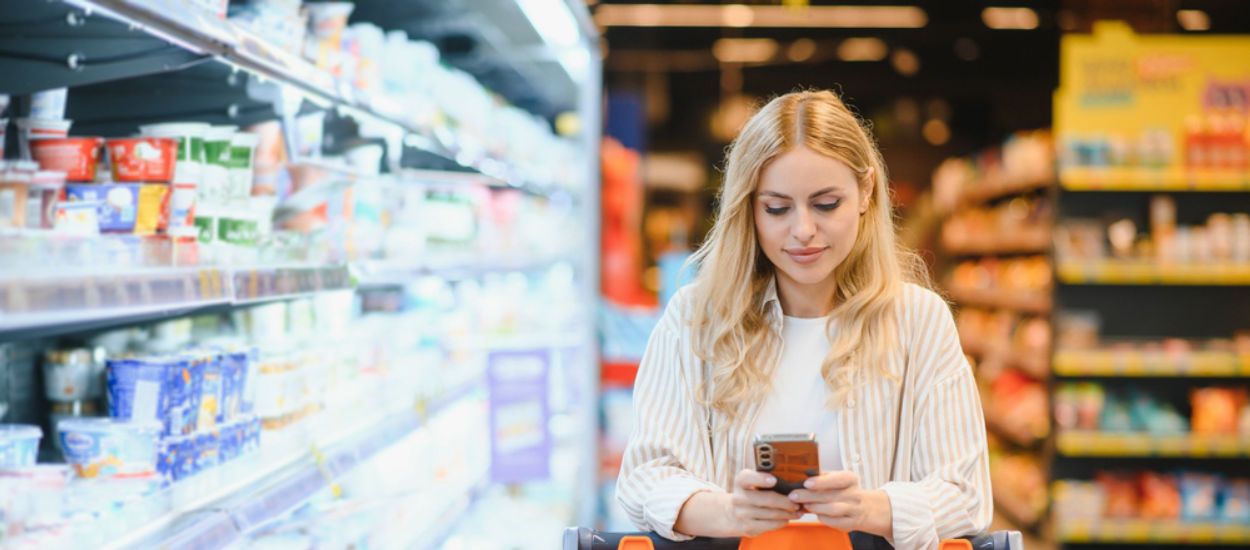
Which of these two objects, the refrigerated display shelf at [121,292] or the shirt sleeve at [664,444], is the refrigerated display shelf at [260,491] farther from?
the shirt sleeve at [664,444]

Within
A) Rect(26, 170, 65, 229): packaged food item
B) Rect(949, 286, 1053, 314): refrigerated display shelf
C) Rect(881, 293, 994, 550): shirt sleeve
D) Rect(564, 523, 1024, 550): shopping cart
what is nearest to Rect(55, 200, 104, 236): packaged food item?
Rect(26, 170, 65, 229): packaged food item

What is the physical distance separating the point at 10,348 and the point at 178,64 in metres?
0.58

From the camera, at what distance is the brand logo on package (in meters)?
1.65

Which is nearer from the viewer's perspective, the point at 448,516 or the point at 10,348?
the point at 10,348

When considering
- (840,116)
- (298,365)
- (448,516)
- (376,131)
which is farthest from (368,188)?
Answer: (840,116)

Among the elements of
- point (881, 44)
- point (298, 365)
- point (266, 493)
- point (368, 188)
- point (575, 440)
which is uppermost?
point (881, 44)

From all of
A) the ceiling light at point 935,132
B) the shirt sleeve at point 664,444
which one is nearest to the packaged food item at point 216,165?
the shirt sleeve at point 664,444

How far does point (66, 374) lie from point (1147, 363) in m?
4.86

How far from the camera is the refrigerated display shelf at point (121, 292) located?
1.12 meters

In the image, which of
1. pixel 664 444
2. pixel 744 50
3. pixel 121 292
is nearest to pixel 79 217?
pixel 121 292

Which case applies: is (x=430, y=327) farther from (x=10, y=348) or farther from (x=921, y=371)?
(x=921, y=371)

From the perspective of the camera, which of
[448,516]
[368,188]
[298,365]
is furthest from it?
[448,516]

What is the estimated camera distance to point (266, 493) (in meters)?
1.88

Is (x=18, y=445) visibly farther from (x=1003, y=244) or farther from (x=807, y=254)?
(x=1003, y=244)
